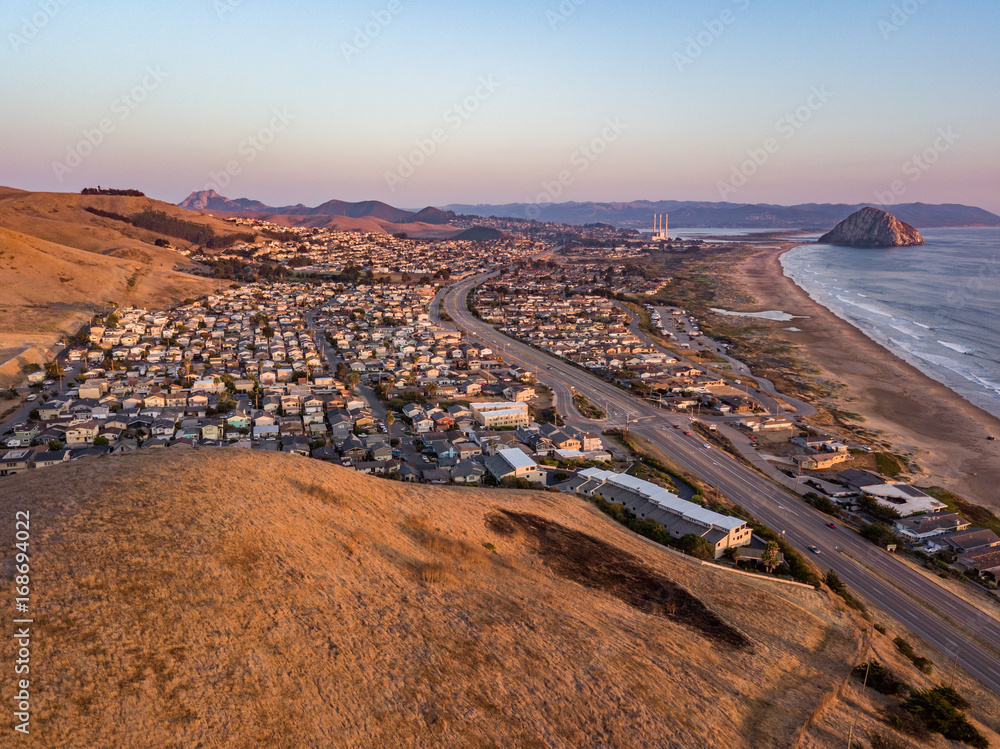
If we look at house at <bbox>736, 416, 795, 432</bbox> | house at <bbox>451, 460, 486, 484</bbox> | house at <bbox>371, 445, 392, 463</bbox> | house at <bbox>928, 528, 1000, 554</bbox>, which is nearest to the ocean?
house at <bbox>736, 416, 795, 432</bbox>

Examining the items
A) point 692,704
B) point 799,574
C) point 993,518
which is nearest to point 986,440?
point 993,518

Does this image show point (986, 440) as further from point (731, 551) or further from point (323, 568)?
point (323, 568)

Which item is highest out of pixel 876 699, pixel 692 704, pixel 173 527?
pixel 173 527

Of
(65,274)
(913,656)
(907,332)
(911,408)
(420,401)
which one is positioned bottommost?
(911,408)

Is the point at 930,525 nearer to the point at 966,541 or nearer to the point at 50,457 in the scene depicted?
the point at 966,541

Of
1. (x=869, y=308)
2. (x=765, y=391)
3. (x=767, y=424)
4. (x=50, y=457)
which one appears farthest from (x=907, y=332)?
(x=50, y=457)
